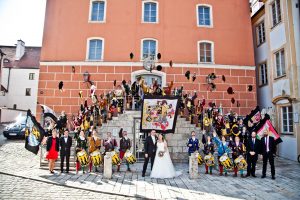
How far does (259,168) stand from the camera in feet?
38.5

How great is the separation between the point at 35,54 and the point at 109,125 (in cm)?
3374

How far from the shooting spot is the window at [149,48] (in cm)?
1766

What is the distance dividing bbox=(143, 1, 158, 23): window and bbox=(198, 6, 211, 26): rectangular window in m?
3.53

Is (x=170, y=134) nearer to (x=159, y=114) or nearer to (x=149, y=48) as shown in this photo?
(x=159, y=114)

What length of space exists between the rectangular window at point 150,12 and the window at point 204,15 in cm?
350

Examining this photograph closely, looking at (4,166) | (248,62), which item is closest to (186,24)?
(248,62)

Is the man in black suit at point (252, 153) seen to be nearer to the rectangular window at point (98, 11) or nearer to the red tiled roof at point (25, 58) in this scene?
the rectangular window at point (98, 11)

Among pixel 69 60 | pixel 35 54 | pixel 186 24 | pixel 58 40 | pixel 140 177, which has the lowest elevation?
pixel 140 177

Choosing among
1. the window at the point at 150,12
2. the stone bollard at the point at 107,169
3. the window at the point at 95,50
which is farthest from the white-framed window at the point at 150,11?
the stone bollard at the point at 107,169

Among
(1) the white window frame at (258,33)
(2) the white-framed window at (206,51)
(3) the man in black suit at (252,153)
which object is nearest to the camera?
(3) the man in black suit at (252,153)

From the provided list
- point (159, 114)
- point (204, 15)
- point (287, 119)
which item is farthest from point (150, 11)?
point (287, 119)

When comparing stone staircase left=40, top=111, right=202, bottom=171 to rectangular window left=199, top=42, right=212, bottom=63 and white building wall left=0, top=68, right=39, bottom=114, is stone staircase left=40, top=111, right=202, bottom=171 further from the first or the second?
white building wall left=0, top=68, right=39, bottom=114

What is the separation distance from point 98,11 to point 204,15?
8.46 meters

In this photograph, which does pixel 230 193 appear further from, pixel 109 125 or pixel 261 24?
pixel 261 24
